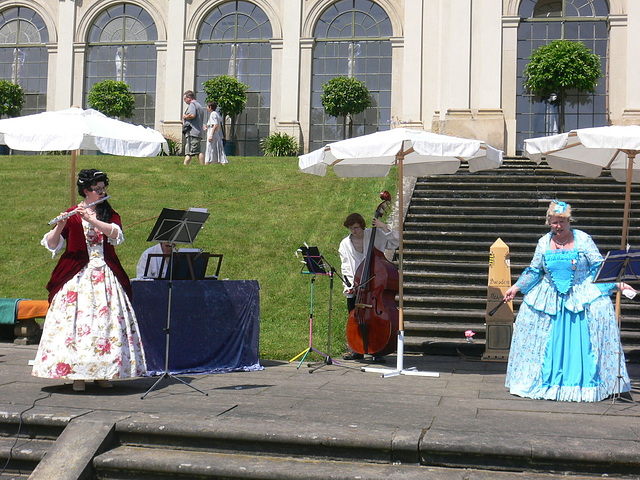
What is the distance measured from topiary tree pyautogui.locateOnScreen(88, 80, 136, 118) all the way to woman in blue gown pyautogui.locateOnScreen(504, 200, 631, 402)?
2022 centimetres

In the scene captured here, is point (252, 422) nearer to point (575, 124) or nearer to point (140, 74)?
point (575, 124)

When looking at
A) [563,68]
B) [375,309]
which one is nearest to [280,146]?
[563,68]

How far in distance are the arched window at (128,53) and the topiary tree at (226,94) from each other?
3356mm

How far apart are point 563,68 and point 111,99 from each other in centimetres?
1376

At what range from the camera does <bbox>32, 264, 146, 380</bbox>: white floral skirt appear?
657cm

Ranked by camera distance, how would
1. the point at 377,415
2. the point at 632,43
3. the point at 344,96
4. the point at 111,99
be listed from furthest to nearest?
the point at 111,99 → the point at 344,96 → the point at 632,43 → the point at 377,415

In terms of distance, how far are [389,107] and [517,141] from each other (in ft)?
15.3

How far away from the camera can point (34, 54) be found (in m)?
28.2

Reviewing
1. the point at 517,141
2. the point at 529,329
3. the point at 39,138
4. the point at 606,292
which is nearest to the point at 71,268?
the point at 39,138

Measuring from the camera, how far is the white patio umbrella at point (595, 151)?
24.4 feet

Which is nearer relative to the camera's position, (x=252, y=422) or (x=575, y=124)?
(x=252, y=422)

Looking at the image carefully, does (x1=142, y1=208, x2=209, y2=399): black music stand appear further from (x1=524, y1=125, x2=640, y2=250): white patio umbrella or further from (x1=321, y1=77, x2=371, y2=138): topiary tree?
(x1=321, y1=77, x2=371, y2=138): topiary tree

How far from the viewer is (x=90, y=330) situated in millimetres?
6605

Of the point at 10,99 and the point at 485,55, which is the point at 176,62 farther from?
the point at 485,55
